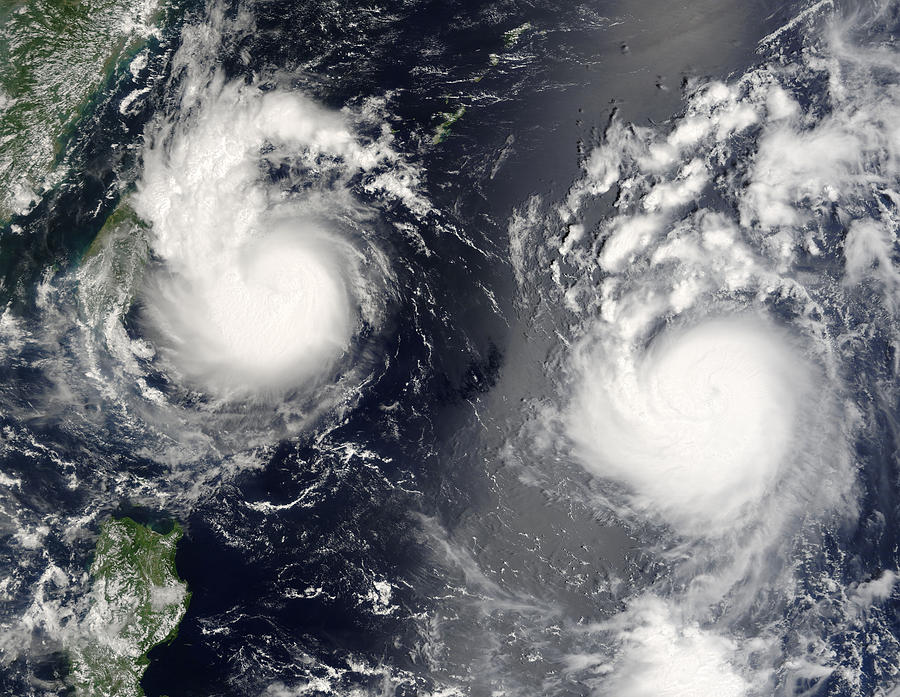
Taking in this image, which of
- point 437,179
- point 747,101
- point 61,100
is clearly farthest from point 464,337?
point 61,100

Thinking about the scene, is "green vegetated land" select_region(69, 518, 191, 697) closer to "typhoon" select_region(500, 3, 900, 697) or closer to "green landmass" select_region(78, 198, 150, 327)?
"green landmass" select_region(78, 198, 150, 327)

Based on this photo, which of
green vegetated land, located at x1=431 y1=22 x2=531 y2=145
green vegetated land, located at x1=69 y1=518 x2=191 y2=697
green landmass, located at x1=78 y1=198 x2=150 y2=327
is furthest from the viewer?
green landmass, located at x1=78 y1=198 x2=150 y2=327

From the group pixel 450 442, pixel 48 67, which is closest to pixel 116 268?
pixel 48 67

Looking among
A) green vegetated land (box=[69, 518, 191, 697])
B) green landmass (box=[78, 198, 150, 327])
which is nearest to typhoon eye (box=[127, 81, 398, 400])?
green landmass (box=[78, 198, 150, 327])

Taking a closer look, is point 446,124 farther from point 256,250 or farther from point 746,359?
point 746,359

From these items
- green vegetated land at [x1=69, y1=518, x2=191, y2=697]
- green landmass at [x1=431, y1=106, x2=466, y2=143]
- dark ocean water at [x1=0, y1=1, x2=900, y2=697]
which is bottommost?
green vegetated land at [x1=69, y1=518, x2=191, y2=697]

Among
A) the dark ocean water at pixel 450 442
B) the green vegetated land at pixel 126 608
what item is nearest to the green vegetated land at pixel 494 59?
the dark ocean water at pixel 450 442
